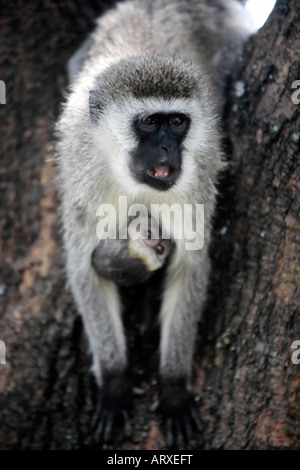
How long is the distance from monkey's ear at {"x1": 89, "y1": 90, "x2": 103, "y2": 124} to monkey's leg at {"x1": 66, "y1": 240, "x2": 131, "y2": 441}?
685 millimetres

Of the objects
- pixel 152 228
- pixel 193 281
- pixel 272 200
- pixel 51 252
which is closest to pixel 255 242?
pixel 272 200

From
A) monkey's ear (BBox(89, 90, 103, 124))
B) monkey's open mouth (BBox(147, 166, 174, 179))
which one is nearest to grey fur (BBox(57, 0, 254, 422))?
monkey's ear (BBox(89, 90, 103, 124))

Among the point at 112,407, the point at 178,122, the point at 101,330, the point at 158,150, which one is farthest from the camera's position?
the point at 101,330

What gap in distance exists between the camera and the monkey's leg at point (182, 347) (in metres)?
3.08

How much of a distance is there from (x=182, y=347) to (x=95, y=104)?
Result: 1.34 metres

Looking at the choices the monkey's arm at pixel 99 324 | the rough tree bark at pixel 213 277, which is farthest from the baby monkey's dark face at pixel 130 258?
the rough tree bark at pixel 213 277

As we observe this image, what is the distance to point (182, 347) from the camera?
3.24 meters

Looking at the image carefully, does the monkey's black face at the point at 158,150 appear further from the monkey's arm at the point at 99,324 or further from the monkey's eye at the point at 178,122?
the monkey's arm at the point at 99,324

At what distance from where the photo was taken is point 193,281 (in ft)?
10.6

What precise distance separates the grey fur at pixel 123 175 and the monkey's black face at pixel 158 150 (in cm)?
6

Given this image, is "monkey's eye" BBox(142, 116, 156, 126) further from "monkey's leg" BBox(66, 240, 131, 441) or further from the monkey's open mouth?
"monkey's leg" BBox(66, 240, 131, 441)

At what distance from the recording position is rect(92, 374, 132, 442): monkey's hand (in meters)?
3.16

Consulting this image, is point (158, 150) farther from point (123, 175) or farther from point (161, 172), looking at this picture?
point (123, 175)

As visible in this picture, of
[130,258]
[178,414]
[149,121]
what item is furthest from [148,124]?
[178,414]
